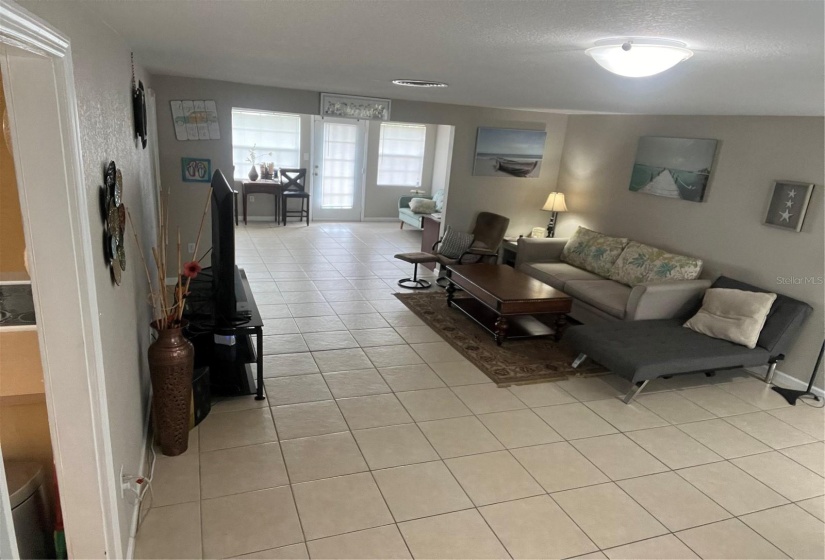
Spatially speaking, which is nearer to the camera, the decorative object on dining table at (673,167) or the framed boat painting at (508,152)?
the decorative object on dining table at (673,167)

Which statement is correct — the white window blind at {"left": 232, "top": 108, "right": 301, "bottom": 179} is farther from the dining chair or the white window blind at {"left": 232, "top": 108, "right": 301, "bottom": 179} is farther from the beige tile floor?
the beige tile floor

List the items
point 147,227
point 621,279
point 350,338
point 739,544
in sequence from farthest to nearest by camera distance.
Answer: point 621,279
point 350,338
point 147,227
point 739,544

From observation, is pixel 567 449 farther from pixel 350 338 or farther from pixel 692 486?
pixel 350 338

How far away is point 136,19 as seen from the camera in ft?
6.45

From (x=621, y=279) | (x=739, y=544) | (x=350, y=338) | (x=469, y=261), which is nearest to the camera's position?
(x=739, y=544)

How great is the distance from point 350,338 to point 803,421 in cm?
348

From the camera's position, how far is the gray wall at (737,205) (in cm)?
403

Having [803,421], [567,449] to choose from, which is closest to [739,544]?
[567,449]

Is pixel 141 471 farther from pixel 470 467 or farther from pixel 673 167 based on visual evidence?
pixel 673 167

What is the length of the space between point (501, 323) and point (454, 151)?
2.69 metres

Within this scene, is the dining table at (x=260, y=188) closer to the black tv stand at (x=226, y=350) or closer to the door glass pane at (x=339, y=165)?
the door glass pane at (x=339, y=165)

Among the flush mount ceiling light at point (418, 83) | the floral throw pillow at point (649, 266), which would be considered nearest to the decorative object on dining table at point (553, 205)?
the floral throw pillow at point (649, 266)

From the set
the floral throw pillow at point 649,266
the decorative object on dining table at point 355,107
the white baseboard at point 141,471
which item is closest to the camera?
the white baseboard at point 141,471

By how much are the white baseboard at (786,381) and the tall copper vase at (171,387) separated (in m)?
4.50
